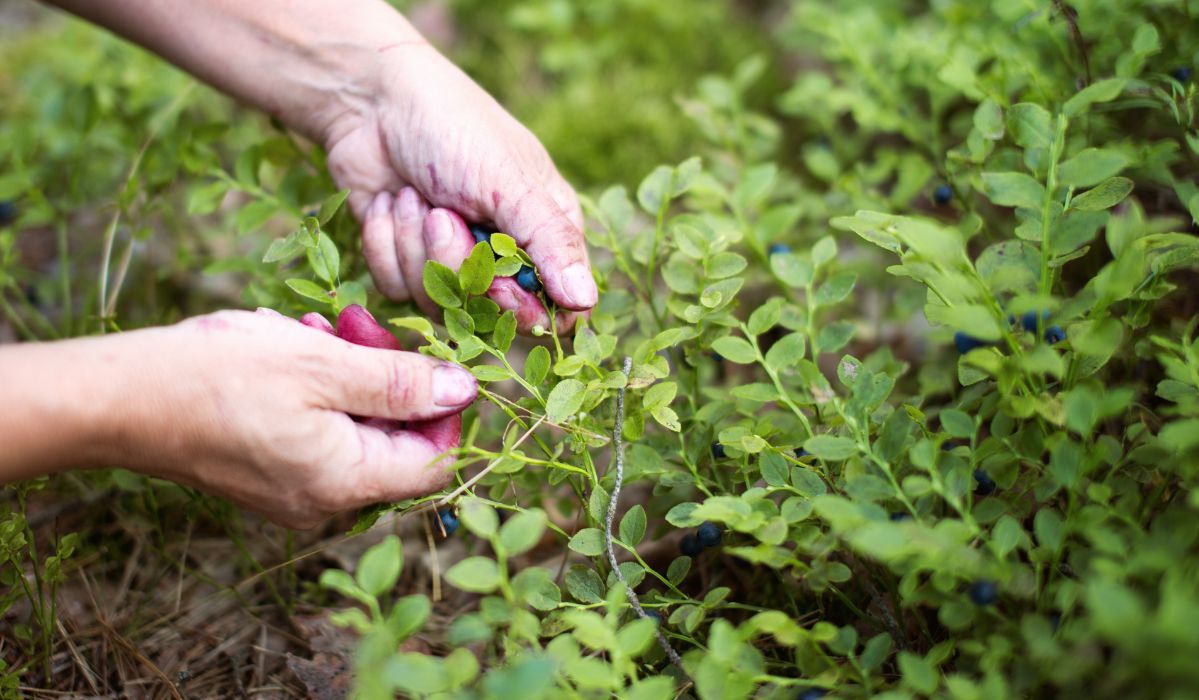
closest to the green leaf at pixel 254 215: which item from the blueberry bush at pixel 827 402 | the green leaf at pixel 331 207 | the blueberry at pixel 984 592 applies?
the blueberry bush at pixel 827 402

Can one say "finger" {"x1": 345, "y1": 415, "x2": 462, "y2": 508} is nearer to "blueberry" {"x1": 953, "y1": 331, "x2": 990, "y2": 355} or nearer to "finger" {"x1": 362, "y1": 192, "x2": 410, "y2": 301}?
"finger" {"x1": 362, "y1": 192, "x2": 410, "y2": 301}

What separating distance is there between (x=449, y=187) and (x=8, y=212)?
1.51m

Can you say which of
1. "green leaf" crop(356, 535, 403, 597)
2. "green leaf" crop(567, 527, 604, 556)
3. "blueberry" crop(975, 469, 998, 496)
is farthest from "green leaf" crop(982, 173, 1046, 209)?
"green leaf" crop(356, 535, 403, 597)

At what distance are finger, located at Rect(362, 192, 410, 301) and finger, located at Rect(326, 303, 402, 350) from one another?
11.2 inches

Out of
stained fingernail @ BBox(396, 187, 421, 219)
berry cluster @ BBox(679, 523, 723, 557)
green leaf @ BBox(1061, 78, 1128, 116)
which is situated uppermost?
green leaf @ BBox(1061, 78, 1128, 116)

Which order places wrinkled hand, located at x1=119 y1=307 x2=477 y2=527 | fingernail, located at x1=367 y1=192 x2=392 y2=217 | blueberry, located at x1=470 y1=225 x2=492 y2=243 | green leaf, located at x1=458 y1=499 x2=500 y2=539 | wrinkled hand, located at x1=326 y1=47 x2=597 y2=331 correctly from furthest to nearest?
fingernail, located at x1=367 y1=192 x2=392 y2=217
blueberry, located at x1=470 y1=225 x2=492 y2=243
wrinkled hand, located at x1=326 y1=47 x2=597 y2=331
wrinkled hand, located at x1=119 y1=307 x2=477 y2=527
green leaf, located at x1=458 y1=499 x2=500 y2=539

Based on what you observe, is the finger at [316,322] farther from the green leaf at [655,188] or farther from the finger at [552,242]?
the green leaf at [655,188]

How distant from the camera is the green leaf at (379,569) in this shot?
0.97 m

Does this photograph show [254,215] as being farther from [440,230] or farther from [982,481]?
[982,481]

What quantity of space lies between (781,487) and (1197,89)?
105cm

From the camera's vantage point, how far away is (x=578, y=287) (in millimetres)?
1370

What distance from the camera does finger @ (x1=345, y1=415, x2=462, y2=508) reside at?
3.82 ft

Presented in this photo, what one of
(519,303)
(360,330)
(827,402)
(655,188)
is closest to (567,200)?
(655,188)

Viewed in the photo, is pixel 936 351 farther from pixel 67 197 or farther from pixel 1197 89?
pixel 67 197
